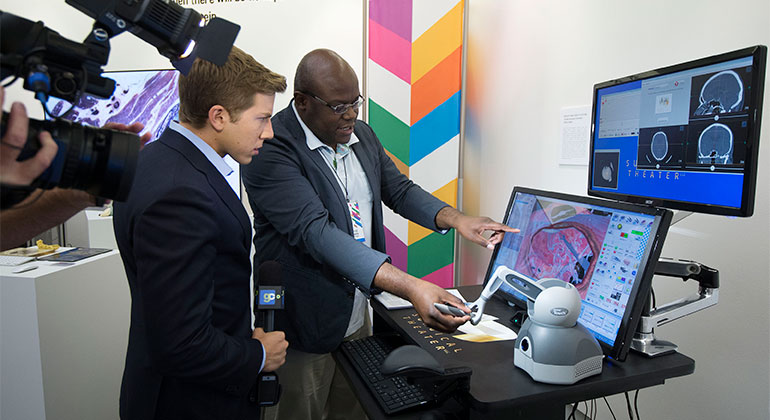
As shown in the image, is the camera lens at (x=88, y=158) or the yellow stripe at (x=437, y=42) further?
the yellow stripe at (x=437, y=42)

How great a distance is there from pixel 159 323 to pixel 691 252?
1.67 meters

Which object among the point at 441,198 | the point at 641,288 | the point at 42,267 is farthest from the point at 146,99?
the point at 641,288

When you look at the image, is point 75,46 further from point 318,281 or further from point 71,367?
point 71,367

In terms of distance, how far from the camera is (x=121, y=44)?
3799 millimetres

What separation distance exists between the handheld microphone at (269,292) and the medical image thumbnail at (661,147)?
94cm

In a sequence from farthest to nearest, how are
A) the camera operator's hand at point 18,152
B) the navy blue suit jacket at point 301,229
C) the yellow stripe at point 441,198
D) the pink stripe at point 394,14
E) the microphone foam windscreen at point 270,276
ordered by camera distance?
1. the yellow stripe at point 441,198
2. the pink stripe at point 394,14
3. the navy blue suit jacket at point 301,229
4. the microphone foam windscreen at point 270,276
5. the camera operator's hand at point 18,152

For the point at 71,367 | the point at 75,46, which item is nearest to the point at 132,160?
the point at 75,46

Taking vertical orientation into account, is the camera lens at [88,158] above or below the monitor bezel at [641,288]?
above

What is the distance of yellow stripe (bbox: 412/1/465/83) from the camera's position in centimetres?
282

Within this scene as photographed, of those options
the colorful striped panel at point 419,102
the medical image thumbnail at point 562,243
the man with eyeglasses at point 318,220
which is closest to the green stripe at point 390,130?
the colorful striped panel at point 419,102

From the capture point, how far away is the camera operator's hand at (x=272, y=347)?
116cm

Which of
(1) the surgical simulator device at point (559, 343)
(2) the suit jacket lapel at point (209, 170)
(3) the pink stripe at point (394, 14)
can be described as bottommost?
(1) the surgical simulator device at point (559, 343)

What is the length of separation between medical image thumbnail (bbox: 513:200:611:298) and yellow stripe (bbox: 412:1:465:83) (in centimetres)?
163

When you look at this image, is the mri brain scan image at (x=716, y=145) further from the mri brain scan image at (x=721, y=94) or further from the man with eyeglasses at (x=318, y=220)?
the man with eyeglasses at (x=318, y=220)
